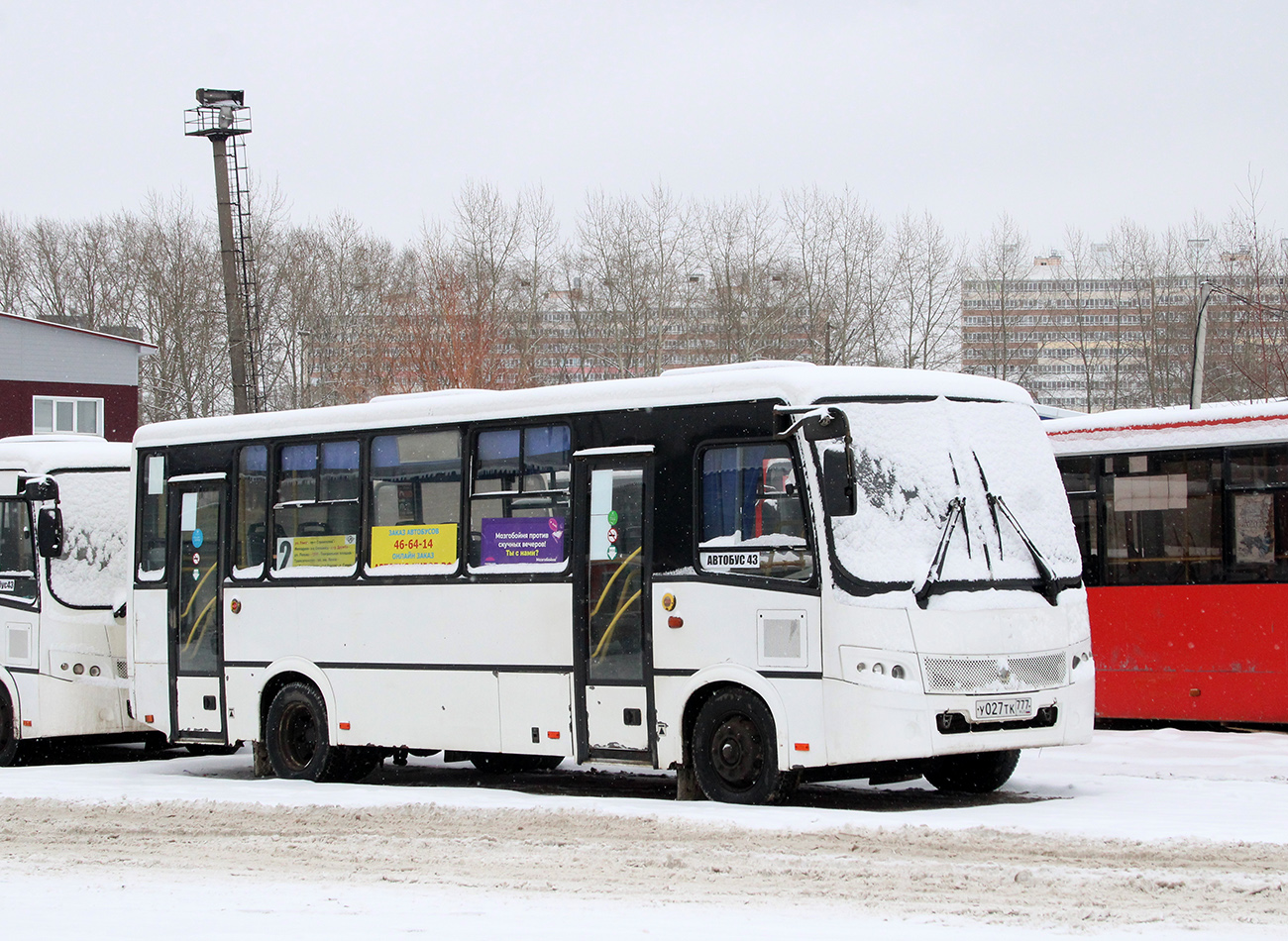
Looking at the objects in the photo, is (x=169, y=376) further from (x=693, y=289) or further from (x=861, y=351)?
(x=861, y=351)

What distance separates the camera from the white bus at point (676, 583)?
10.9 metres

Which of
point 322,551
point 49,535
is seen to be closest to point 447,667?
point 322,551

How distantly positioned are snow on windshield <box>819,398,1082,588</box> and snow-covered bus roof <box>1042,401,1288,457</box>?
4.57 meters

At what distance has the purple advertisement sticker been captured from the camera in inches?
491

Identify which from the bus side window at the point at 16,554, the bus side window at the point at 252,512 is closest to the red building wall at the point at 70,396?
the bus side window at the point at 16,554

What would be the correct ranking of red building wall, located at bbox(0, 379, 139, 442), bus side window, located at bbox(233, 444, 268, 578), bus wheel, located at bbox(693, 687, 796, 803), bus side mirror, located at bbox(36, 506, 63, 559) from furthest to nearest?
red building wall, located at bbox(0, 379, 139, 442)
bus side mirror, located at bbox(36, 506, 63, 559)
bus side window, located at bbox(233, 444, 268, 578)
bus wheel, located at bbox(693, 687, 796, 803)

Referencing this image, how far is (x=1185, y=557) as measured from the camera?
16141 mm

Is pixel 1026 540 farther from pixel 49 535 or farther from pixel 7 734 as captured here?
pixel 7 734

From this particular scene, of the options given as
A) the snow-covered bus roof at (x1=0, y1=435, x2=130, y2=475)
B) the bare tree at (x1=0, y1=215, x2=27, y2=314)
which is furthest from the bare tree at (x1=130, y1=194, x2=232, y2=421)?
the snow-covered bus roof at (x1=0, y1=435, x2=130, y2=475)

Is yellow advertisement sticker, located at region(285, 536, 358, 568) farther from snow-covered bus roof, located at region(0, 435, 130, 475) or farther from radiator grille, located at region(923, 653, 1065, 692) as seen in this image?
radiator grille, located at region(923, 653, 1065, 692)

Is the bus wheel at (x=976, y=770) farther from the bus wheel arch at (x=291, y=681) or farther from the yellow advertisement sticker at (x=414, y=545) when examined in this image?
the bus wheel arch at (x=291, y=681)

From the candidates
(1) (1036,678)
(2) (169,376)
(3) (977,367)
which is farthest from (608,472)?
(2) (169,376)

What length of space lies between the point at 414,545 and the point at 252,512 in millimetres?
2110

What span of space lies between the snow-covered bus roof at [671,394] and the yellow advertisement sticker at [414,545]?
2.82ft
